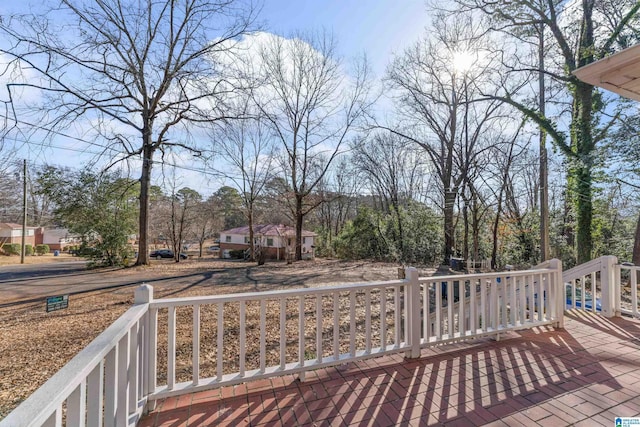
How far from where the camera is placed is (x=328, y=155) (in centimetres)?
1557

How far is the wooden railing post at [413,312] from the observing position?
8.88 ft

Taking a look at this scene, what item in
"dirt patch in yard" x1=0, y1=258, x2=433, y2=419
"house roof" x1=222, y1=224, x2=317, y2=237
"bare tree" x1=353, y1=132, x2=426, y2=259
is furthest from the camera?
"house roof" x1=222, y1=224, x2=317, y2=237

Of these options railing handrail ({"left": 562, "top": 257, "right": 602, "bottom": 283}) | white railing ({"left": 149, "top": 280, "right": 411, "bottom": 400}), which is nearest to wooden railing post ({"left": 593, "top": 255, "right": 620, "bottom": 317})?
railing handrail ({"left": 562, "top": 257, "right": 602, "bottom": 283})

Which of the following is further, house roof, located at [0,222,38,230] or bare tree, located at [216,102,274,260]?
house roof, located at [0,222,38,230]

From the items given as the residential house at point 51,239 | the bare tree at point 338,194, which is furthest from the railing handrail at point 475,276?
the residential house at point 51,239

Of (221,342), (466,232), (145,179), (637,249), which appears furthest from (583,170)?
(145,179)

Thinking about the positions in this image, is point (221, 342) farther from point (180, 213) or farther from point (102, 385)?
point (180, 213)

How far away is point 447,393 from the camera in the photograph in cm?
218

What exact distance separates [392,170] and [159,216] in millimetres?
15041

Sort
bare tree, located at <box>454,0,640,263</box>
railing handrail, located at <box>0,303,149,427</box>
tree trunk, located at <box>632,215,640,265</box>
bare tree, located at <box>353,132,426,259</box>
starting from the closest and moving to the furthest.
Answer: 1. railing handrail, located at <box>0,303,149,427</box>
2. bare tree, located at <box>454,0,640,263</box>
3. tree trunk, located at <box>632,215,640,265</box>
4. bare tree, located at <box>353,132,426,259</box>

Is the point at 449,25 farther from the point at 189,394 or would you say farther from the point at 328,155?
the point at 189,394

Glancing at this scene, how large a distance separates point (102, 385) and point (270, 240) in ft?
75.8

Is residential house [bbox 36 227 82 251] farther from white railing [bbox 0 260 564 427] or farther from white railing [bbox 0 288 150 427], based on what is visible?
white railing [bbox 0 288 150 427]

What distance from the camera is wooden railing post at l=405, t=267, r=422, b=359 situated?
271cm
